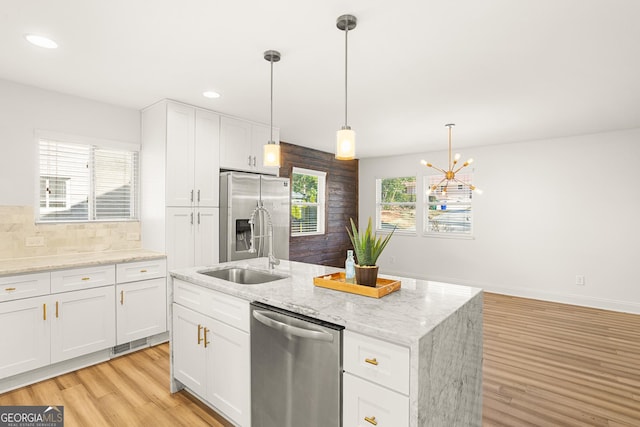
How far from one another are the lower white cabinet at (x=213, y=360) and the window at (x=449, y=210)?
495cm

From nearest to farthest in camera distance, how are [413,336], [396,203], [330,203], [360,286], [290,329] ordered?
[413,336] → [290,329] → [360,286] → [330,203] → [396,203]

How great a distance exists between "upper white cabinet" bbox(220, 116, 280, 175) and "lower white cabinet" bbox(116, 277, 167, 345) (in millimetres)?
1529

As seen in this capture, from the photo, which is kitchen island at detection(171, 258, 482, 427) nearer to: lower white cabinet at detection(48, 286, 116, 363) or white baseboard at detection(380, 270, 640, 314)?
lower white cabinet at detection(48, 286, 116, 363)

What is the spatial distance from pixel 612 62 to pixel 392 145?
10.6ft

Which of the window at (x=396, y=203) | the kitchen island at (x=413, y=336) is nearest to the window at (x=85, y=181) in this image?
the kitchen island at (x=413, y=336)

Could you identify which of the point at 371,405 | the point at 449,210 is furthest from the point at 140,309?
the point at 449,210

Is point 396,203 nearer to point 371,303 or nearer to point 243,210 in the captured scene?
point 243,210

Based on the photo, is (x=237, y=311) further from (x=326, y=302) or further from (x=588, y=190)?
(x=588, y=190)

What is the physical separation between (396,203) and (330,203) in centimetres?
137

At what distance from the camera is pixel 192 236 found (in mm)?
3602

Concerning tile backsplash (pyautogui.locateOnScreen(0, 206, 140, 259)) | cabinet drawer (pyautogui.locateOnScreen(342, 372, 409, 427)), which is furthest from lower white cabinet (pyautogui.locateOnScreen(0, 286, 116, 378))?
cabinet drawer (pyautogui.locateOnScreen(342, 372, 409, 427))

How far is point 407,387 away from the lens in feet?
4.06

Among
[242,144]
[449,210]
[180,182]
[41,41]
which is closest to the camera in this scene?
[41,41]

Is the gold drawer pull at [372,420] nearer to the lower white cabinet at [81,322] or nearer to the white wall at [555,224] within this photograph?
the lower white cabinet at [81,322]
